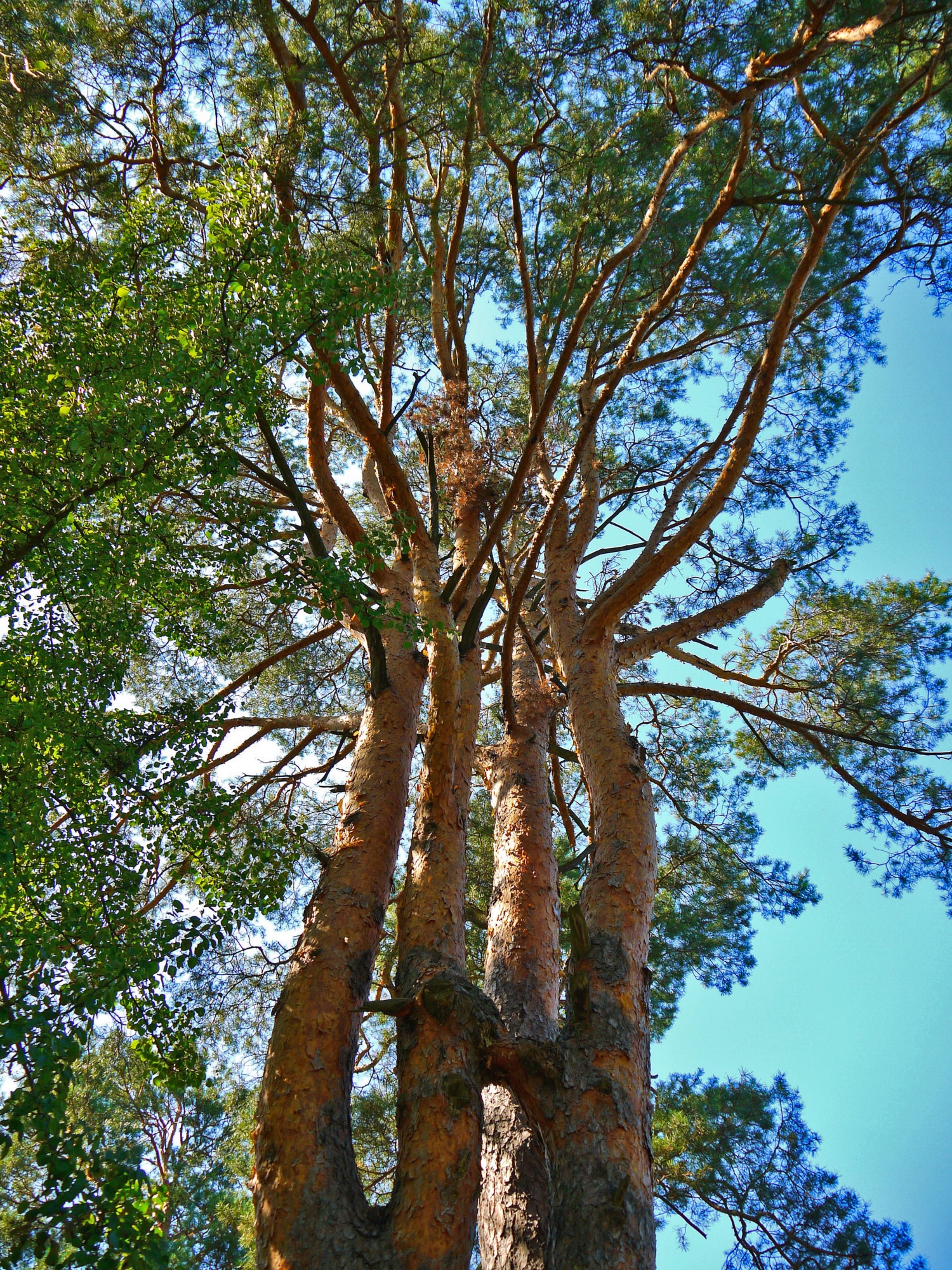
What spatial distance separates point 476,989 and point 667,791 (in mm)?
3921

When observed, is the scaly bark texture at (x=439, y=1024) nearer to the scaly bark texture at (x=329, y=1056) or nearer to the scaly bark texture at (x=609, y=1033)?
the scaly bark texture at (x=329, y=1056)

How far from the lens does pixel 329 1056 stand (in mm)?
2395

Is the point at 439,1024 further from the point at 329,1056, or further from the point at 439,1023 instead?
the point at 329,1056

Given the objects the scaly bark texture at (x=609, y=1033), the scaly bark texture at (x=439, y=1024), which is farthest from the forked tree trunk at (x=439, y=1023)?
the scaly bark texture at (x=609, y=1033)

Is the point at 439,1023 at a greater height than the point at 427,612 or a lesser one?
lesser

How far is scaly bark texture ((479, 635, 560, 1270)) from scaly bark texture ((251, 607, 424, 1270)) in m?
0.63

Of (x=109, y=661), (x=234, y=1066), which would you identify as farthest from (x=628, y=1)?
(x=234, y=1066)

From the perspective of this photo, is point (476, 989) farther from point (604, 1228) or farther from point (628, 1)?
point (628, 1)

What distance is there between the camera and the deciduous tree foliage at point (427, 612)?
7.79 feet

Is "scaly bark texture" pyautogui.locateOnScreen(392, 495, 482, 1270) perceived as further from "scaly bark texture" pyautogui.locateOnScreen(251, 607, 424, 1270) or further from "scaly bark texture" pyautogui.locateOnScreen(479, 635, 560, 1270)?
"scaly bark texture" pyautogui.locateOnScreen(479, 635, 560, 1270)

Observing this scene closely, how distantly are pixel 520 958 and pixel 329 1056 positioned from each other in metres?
1.48

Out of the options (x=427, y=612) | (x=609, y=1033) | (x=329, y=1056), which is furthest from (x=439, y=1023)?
(x=427, y=612)

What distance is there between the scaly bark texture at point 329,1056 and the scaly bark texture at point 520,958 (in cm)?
63

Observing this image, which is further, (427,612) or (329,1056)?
(427,612)
